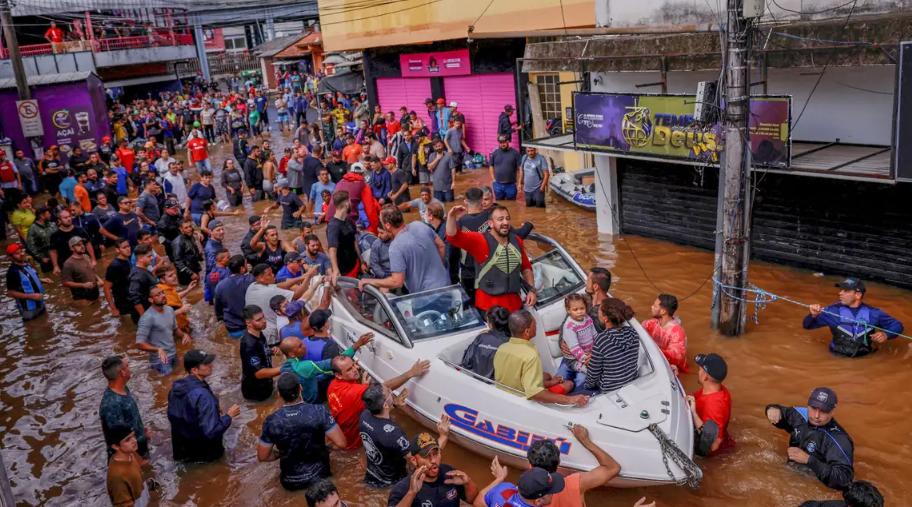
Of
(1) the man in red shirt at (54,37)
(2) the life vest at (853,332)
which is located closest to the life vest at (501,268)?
(2) the life vest at (853,332)

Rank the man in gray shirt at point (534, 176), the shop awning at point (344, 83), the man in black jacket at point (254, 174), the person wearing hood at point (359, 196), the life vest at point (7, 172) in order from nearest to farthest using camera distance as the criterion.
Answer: the person wearing hood at point (359, 196)
the man in gray shirt at point (534, 176)
the man in black jacket at point (254, 174)
the life vest at point (7, 172)
the shop awning at point (344, 83)

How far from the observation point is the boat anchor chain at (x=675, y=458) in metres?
5.74

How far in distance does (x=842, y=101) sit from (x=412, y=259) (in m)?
6.56

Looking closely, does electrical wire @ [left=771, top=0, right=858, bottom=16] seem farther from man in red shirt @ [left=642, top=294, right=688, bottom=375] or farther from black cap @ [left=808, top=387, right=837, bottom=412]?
black cap @ [left=808, top=387, right=837, bottom=412]

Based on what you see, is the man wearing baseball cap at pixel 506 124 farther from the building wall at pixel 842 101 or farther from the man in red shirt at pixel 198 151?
the building wall at pixel 842 101

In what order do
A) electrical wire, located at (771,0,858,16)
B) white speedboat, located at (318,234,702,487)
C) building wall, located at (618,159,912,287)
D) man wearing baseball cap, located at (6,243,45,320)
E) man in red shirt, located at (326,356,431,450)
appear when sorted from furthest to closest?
1. man wearing baseball cap, located at (6,243,45,320)
2. building wall, located at (618,159,912,287)
3. electrical wire, located at (771,0,858,16)
4. man in red shirt, located at (326,356,431,450)
5. white speedboat, located at (318,234,702,487)

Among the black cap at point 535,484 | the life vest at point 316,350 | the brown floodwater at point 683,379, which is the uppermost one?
the black cap at point 535,484

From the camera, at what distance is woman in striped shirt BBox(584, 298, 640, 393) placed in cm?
638

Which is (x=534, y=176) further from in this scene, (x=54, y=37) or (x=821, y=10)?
(x=54, y=37)

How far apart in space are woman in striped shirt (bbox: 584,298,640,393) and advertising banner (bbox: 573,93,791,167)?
3.44 meters

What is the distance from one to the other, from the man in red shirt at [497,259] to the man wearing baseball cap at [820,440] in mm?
2611

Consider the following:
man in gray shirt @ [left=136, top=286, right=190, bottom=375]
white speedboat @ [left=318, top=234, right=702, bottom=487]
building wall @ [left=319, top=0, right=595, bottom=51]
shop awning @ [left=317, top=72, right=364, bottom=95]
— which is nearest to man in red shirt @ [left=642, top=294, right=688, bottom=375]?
white speedboat @ [left=318, top=234, right=702, bottom=487]

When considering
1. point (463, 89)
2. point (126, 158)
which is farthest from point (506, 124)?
point (126, 158)

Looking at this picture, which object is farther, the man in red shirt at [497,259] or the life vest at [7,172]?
the life vest at [7,172]
